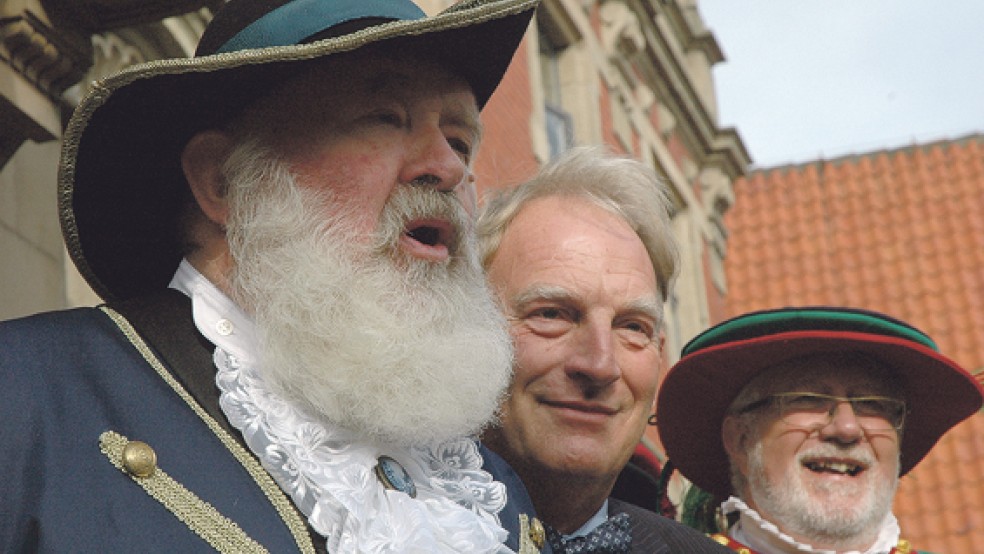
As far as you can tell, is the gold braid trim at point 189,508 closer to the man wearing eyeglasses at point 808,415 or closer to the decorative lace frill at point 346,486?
the decorative lace frill at point 346,486

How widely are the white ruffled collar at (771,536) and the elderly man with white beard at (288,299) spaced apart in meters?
1.18

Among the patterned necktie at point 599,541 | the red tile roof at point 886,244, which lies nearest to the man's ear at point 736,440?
the patterned necktie at point 599,541

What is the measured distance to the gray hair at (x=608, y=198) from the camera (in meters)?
3.78

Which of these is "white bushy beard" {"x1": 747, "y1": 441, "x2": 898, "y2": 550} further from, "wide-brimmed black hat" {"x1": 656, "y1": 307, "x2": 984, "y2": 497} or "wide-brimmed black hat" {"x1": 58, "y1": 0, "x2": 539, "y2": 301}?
"wide-brimmed black hat" {"x1": 58, "y1": 0, "x2": 539, "y2": 301}

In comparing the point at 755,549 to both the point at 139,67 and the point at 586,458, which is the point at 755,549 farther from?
the point at 139,67

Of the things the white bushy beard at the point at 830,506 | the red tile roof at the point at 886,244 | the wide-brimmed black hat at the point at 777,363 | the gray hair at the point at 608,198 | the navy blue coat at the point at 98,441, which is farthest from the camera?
the red tile roof at the point at 886,244

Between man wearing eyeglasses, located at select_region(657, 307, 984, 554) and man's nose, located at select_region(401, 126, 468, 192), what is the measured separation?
1459 mm

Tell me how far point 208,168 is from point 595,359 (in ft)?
3.26

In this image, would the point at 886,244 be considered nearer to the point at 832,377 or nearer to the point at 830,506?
the point at 832,377

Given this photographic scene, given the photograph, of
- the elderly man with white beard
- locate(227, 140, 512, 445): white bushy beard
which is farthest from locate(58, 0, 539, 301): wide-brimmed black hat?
locate(227, 140, 512, 445): white bushy beard

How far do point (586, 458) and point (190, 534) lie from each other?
124 centimetres

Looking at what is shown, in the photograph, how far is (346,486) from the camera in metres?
2.54

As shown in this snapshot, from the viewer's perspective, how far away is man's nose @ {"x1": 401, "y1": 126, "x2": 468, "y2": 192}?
9.31ft

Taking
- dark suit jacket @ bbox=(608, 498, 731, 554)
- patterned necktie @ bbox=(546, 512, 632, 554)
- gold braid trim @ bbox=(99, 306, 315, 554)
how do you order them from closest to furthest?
gold braid trim @ bbox=(99, 306, 315, 554)
patterned necktie @ bbox=(546, 512, 632, 554)
dark suit jacket @ bbox=(608, 498, 731, 554)
